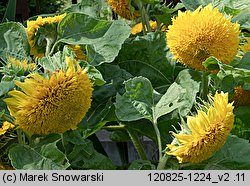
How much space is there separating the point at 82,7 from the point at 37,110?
0.38 meters

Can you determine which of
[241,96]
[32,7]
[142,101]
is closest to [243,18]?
[241,96]

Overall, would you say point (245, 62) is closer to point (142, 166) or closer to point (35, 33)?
point (142, 166)

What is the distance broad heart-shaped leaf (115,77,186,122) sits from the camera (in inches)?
29.4

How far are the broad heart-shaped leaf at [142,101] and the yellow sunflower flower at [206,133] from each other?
0.32 feet

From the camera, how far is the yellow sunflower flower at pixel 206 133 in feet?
2.07

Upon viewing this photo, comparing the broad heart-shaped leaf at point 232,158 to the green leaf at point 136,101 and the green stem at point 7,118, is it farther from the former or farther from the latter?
the green stem at point 7,118

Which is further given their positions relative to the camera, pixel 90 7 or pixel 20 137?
pixel 90 7

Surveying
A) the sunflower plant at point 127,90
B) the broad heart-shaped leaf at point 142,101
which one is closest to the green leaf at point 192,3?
the sunflower plant at point 127,90

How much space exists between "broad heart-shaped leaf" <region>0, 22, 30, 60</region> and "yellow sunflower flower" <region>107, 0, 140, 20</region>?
0.17 metres

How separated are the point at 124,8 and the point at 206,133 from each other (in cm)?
38

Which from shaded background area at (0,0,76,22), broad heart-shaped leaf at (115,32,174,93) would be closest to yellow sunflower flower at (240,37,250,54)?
broad heart-shaped leaf at (115,32,174,93)

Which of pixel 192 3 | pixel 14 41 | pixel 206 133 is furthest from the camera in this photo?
pixel 192 3

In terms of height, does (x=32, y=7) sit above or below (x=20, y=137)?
below

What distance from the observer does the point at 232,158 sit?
0.74m
